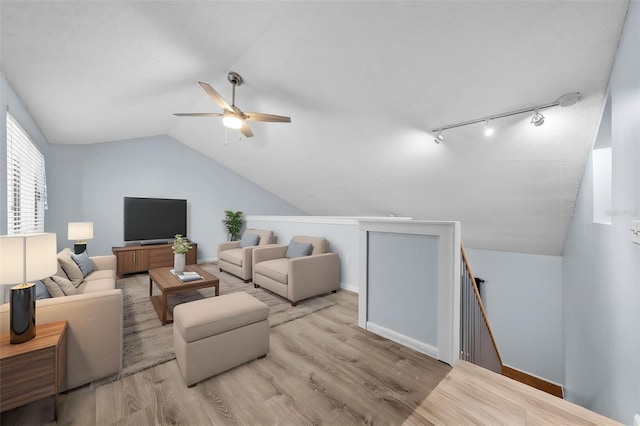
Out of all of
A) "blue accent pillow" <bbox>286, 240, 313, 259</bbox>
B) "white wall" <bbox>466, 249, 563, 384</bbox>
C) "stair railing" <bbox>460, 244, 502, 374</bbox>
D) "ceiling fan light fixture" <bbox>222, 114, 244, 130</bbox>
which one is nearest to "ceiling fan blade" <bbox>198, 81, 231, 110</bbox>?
"ceiling fan light fixture" <bbox>222, 114, 244, 130</bbox>

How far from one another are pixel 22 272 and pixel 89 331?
608 mm

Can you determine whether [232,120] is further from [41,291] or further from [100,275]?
[100,275]

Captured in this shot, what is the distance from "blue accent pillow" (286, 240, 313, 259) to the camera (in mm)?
3961

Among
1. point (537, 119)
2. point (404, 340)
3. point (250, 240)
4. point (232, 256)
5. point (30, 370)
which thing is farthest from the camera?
point (250, 240)

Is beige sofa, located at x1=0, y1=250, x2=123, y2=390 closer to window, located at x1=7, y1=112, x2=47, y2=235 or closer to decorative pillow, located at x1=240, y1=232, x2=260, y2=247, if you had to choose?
window, located at x1=7, y1=112, x2=47, y2=235

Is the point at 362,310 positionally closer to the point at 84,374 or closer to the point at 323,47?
the point at 84,374

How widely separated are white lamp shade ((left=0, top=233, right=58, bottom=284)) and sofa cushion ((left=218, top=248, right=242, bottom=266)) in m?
2.87

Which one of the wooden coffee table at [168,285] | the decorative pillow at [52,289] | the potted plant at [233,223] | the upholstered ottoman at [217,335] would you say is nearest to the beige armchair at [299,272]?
the wooden coffee table at [168,285]

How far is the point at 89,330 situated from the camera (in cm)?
185

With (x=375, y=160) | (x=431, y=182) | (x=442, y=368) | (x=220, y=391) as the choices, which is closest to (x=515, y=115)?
(x=431, y=182)

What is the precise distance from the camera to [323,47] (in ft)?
7.82

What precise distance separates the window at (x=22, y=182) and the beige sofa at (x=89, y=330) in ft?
3.56

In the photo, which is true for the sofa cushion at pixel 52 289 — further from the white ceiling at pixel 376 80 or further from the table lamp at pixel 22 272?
the white ceiling at pixel 376 80

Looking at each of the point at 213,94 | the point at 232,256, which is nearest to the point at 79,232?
the point at 232,256
